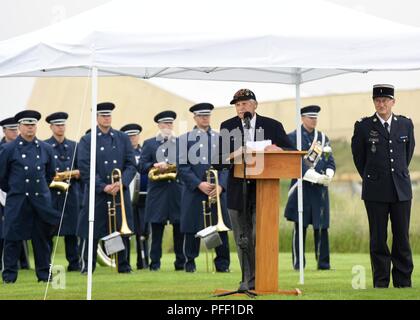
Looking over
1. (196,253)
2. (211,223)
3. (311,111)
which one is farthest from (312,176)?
(196,253)

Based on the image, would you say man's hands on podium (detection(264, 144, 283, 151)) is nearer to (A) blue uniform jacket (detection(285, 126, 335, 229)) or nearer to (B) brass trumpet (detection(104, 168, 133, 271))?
(B) brass trumpet (detection(104, 168, 133, 271))

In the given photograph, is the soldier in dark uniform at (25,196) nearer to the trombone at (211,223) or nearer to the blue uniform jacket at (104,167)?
the blue uniform jacket at (104,167)

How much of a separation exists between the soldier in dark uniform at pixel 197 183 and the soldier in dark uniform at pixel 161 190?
476mm

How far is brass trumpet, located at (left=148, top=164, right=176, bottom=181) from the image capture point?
55.3 feet

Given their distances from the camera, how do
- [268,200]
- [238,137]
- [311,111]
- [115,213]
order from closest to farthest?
[268,200] < [238,137] < [115,213] < [311,111]

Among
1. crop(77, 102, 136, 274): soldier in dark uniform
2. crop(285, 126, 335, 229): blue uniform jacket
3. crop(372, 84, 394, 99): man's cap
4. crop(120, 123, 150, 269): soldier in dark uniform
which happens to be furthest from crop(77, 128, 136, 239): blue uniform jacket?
crop(372, 84, 394, 99): man's cap

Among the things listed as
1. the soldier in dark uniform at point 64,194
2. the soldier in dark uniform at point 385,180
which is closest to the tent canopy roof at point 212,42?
the soldier in dark uniform at point 385,180

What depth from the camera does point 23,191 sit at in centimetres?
1464

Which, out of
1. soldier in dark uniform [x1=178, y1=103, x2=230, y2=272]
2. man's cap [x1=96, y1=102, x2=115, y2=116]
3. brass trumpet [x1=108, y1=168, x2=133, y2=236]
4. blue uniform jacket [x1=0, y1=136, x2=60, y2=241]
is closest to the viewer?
blue uniform jacket [x1=0, y1=136, x2=60, y2=241]

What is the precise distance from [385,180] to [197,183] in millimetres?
3760

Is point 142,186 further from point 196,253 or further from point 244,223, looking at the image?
point 244,223

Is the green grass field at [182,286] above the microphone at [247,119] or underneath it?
underneath

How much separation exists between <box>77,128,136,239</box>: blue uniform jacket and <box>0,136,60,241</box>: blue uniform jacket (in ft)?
3.55

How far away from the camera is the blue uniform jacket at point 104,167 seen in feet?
51.7
